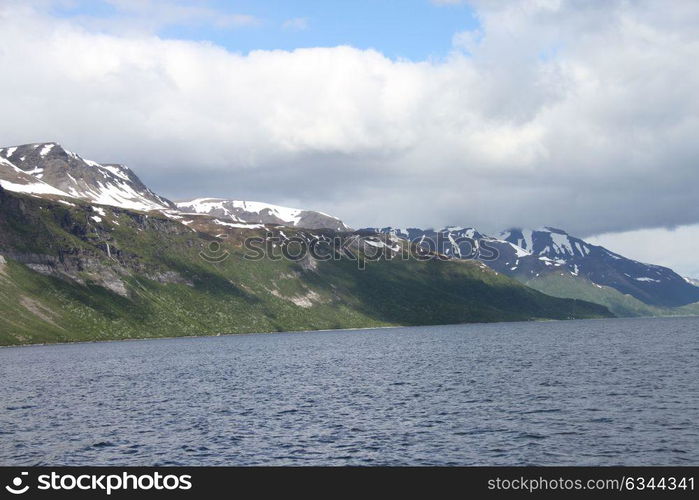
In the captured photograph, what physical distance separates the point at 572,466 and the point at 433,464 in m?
11.3

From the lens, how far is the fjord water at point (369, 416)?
66250 millimetres

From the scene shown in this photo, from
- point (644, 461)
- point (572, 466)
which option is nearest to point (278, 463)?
point (572, 466)

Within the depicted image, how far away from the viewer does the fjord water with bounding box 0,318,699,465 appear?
66250 mm

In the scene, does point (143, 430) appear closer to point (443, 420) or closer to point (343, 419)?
point (343, 419)

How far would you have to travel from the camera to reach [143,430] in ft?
272

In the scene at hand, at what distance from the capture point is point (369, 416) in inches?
3447

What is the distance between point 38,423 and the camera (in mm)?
89438
